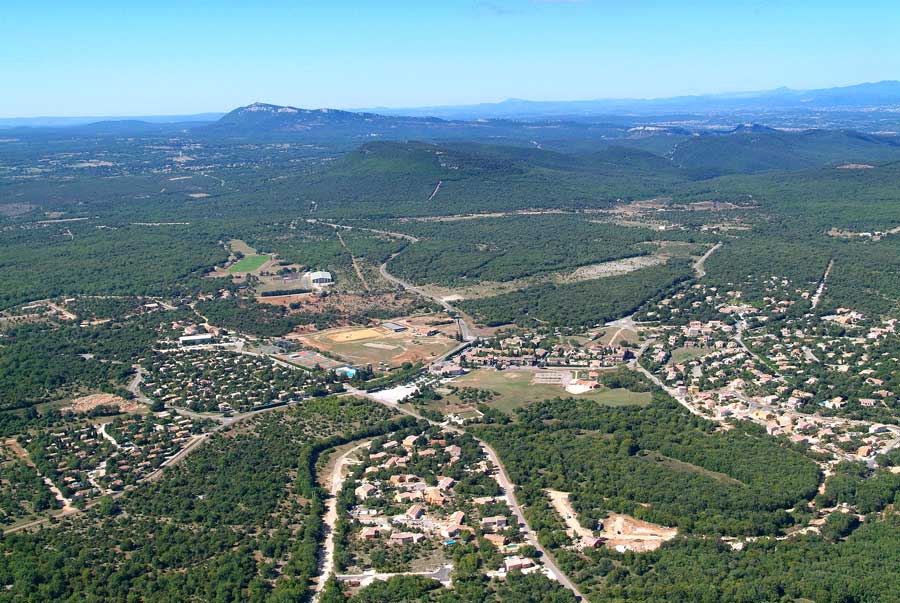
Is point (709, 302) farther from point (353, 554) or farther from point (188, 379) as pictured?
point (353, 554)

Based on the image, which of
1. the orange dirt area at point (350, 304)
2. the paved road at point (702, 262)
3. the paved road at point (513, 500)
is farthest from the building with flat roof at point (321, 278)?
→ the paved road at point (702, 262)

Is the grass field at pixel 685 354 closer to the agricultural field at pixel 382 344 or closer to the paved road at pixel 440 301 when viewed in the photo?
the paved road at pixel 440 301

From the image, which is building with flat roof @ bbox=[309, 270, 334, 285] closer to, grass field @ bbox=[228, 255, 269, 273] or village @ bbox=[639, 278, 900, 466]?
grass field @ bbox=[228, 255, 269, 273]

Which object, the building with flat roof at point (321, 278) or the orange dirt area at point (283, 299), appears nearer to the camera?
the orange dirt area at point (283, 299)

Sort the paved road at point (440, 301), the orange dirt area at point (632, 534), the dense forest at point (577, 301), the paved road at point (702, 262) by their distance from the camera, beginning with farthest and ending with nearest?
the paved road at point (702, 262) < the dense forest at point (577, 301) < the paved road at point (440, 301) < the orange dirt area at point (632, 534)

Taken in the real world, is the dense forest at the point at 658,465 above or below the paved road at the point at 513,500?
above

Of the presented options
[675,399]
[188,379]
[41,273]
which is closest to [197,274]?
[41,273]

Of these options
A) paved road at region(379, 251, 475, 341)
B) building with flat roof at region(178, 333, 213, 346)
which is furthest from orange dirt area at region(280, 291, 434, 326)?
building with flat roof at region(178, 333, 213, 346)
